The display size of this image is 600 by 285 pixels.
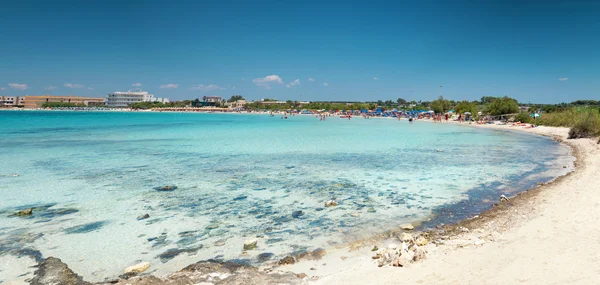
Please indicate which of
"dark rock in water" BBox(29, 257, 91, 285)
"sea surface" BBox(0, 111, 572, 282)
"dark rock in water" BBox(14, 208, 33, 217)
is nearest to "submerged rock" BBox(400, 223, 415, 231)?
"sea surface" BBox(0, 111, 572, 282)

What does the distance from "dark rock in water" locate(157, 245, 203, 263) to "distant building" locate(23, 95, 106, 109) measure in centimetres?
21540

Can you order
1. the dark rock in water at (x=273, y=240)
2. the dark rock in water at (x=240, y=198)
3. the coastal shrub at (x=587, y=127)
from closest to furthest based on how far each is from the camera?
the dark rock in water at (x=273, y=240) → the dark rock in water at (x=240, y=198) → the coastal shrub at (x=587, y=127)

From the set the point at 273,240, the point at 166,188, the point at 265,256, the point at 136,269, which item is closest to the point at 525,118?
the point at 166,188

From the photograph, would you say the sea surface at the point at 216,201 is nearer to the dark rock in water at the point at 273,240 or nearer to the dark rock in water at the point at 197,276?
the dark rock in water at the point at 273,240

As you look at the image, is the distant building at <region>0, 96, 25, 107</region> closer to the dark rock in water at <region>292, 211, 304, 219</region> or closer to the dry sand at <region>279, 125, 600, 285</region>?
the dark rock in water at <region>292, 211, 304, 219</region>

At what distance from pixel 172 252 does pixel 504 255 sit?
6054 mm

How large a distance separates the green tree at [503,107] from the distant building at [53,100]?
195004 millimetres

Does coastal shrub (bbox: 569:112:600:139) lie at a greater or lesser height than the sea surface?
greater

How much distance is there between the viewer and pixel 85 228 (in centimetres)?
827

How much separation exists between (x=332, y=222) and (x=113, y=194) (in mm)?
7444

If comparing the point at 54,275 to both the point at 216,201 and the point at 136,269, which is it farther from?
the point at 216,201

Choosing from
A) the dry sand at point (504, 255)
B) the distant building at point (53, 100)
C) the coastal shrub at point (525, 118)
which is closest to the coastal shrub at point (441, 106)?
the coastal shrub at point (525, 118)

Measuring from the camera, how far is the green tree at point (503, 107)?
65.3 meters

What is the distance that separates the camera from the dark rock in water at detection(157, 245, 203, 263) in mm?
6645
